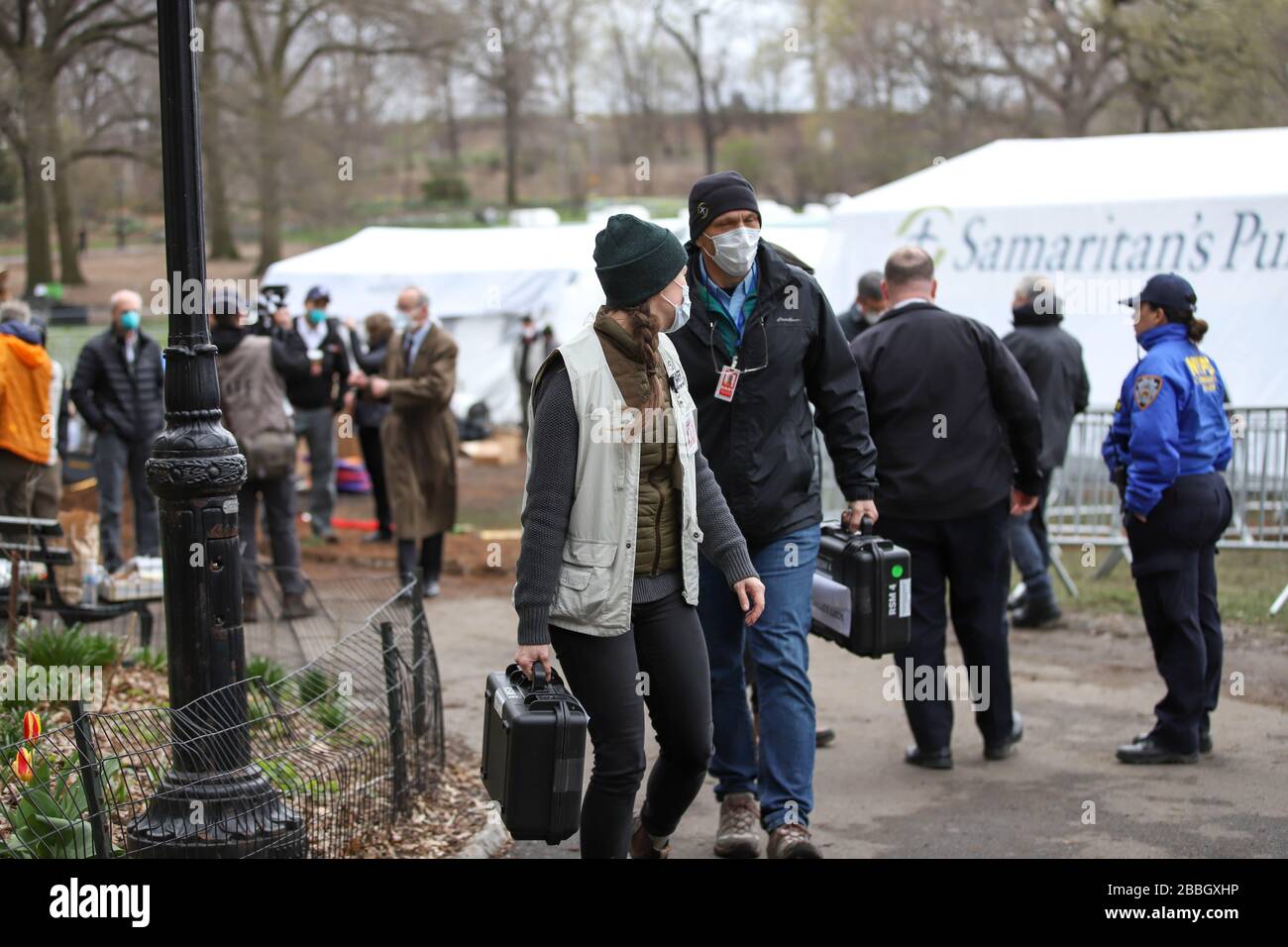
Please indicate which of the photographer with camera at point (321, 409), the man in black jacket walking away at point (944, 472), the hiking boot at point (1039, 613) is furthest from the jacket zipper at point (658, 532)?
the photographer with camera at point (321, 409)

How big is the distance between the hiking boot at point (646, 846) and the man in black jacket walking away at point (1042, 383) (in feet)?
15.7

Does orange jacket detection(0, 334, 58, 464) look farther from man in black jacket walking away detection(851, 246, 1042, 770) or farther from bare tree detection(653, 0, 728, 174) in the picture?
bare tree detection(653, 0, 728, 174)

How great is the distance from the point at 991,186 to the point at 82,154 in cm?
1822

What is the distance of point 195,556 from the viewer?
4613 millimetres

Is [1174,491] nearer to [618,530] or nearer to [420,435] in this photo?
[618,530]

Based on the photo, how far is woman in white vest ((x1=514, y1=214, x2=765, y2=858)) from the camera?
4074 mm

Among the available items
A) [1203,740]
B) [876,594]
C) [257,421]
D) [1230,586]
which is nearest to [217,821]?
[876,594]

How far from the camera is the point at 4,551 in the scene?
7055 mm

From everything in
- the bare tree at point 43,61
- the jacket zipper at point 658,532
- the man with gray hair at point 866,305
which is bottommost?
the jacket zipper at point 658,532

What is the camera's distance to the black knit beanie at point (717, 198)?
488 cm

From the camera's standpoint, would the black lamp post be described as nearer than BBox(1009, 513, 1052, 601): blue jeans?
Yes

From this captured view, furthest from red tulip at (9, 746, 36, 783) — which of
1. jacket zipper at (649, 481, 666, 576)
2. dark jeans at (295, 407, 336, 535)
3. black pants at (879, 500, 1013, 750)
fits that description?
dark jeans at (295, 407, 336, 535)

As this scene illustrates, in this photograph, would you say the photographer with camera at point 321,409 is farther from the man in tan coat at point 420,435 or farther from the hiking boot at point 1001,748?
the hiking boot at point 1001,748
